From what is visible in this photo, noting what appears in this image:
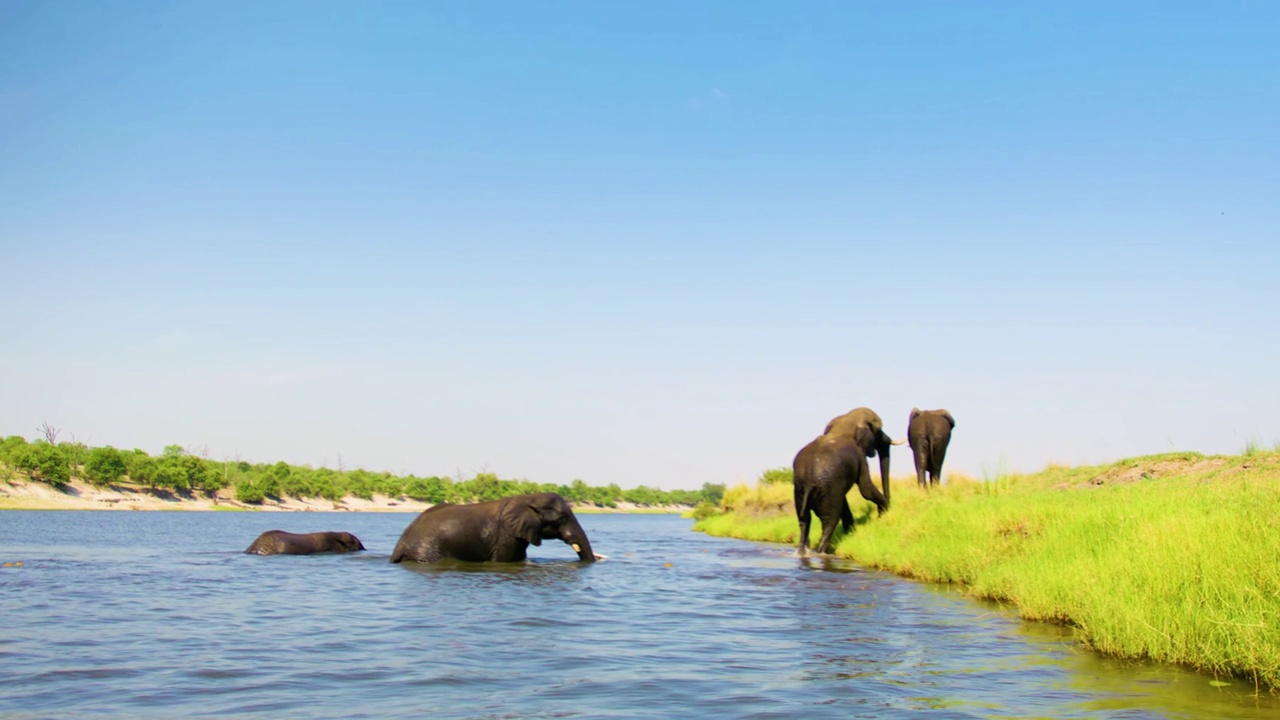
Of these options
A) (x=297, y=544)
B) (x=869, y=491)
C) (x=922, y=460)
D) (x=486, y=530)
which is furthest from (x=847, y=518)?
(x=297, y=544)

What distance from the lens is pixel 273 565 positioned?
58.7ft

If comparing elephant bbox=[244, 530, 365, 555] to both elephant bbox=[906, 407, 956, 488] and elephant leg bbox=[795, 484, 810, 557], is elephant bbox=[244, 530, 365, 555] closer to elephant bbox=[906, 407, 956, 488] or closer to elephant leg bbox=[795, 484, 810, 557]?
elephant leg bbox=[795, 484, 810, 557]

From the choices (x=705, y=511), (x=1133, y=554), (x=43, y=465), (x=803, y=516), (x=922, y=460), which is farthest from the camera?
(x=43, y=465)

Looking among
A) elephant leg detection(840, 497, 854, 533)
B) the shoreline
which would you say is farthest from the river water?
the shoreline

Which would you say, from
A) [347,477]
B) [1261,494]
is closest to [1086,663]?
[1261,494]

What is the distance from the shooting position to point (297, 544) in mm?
20719

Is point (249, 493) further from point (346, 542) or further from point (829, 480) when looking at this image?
point (829, 480)

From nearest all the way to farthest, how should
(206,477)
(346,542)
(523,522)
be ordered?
(523,522) < (346,542) < (206,477)

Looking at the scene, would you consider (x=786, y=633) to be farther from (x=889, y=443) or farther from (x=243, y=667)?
(x=889, y=443)

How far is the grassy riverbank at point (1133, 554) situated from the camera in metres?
7.20

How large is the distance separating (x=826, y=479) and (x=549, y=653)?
438 inches

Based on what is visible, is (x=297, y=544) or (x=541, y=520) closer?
(x=541, y=520)

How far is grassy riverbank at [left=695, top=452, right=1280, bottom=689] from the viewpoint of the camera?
720cm

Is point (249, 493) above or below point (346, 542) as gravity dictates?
below
